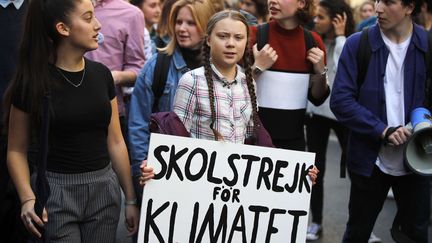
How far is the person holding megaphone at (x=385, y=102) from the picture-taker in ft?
11.6

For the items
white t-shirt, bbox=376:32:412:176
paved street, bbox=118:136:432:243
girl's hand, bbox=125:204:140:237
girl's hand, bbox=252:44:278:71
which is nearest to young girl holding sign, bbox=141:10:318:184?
girl's hand, bbox=125:204:140:237

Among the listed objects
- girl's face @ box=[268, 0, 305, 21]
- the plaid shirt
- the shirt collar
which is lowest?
the plaid shirt

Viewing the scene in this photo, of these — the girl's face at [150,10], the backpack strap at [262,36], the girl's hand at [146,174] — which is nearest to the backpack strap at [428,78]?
the backpack strap at [262,36]

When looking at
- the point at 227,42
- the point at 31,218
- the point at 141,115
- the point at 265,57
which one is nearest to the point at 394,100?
the point at 265,57

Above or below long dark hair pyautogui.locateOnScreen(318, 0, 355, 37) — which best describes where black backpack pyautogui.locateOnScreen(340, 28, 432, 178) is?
below

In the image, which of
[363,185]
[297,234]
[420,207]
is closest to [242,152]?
[297,234]

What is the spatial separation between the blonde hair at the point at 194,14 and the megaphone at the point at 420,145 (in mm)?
1243

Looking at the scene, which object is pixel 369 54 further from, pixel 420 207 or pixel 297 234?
pixel 297 234

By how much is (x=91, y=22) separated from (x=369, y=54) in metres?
1.60

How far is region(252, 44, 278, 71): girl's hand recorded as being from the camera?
3615 mm

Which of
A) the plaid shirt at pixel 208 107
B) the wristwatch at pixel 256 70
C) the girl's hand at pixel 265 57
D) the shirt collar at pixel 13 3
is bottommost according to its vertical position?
the plaid shirt at pixel 208 107

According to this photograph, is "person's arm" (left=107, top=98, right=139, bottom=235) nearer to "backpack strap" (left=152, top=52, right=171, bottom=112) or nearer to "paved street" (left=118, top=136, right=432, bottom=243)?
"backpack strap" (left=152, top=52, right=171, bottom=112)

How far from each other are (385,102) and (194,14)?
3.80 feet

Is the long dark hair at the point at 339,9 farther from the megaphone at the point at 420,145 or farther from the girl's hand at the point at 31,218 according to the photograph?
the girl's hand at the point at 31,218
